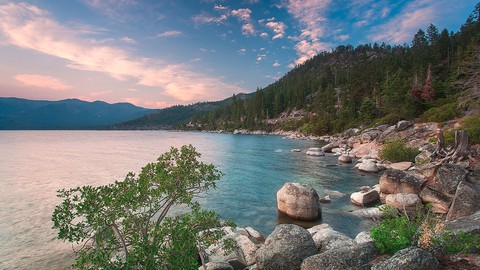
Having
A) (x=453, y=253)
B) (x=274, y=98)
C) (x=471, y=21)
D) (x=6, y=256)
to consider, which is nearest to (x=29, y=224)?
(x=6, y=256)

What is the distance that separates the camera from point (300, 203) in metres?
18.3

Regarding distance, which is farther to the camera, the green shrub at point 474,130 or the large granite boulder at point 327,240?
the green shrub at point 474,130

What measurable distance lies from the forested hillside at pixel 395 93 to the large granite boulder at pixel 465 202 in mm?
25201

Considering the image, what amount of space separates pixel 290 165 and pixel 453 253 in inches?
1286

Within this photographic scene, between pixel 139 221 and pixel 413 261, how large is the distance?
7.37 m

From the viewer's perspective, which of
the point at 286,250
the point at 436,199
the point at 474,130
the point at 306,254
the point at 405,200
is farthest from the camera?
the point at 474,130

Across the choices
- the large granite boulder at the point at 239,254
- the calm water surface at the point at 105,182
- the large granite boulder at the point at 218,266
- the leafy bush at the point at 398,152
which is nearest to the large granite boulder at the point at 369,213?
the calm water surface at the point at 105,182

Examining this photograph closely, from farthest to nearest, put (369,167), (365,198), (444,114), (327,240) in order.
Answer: (444,114) → (369,167) → (365,198) → (327,240)

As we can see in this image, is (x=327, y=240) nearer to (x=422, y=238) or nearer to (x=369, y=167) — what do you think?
(x=422, y=238)

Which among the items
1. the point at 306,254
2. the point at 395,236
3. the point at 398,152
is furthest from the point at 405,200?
the point at 398,152

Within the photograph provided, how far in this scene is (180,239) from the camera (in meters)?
6.96

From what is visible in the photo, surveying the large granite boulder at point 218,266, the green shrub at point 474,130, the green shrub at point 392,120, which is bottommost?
the large granite boulder at point 218,266

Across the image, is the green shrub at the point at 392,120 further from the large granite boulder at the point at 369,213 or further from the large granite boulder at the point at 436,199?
the large granite boulder at the point at 369,213

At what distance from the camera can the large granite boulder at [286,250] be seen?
10242 millimetres
